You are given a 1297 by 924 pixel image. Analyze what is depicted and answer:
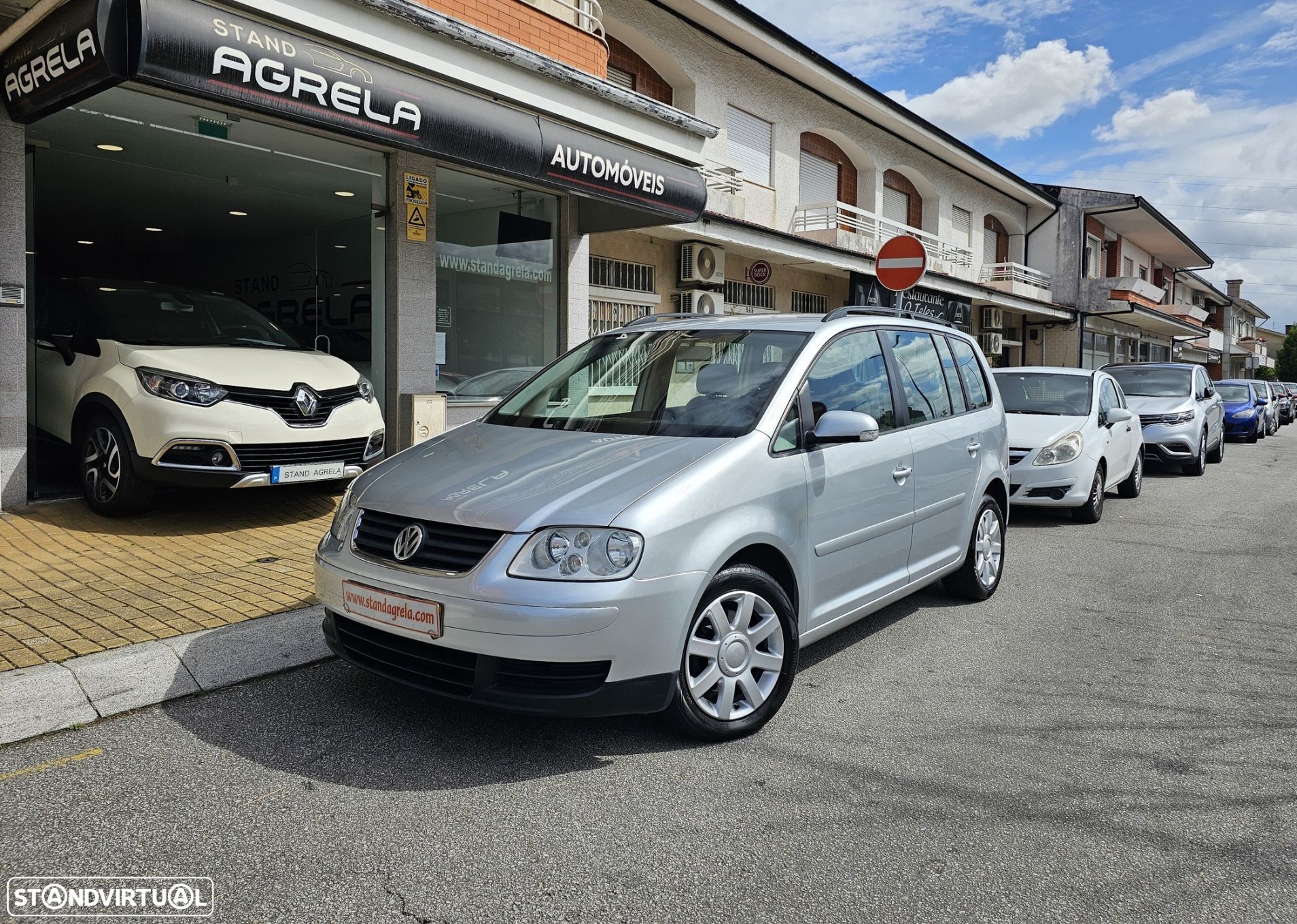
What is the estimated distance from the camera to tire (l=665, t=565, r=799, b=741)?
11.4 feet

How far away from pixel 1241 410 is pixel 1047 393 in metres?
14.8

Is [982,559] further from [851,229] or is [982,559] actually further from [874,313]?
[851,229]

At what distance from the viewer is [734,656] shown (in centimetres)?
360

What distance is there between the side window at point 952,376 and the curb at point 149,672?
12.2 ft

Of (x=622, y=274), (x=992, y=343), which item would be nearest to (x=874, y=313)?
(x=622, y=274)

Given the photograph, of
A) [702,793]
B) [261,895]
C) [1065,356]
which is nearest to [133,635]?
[261,895]

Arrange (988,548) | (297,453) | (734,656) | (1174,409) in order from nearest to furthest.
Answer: (734,656) < (988,548) < (297,453) < (1174,409)

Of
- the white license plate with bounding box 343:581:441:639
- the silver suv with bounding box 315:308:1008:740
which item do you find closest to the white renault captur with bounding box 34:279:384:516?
the silver suv with bounding box 315:308:1008:740

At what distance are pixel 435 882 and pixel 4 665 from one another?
8.48 feet

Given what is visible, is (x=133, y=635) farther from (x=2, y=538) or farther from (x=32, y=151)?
(x=32, y=151)

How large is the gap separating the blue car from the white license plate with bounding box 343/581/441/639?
22.7 meters

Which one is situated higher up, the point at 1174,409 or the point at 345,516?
the point at 1174,409

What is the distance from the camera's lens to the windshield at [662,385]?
4.11m

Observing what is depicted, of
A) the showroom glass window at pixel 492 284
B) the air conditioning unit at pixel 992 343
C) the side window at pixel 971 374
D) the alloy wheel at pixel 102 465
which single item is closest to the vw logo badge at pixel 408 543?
the side window at pixel 971 374
